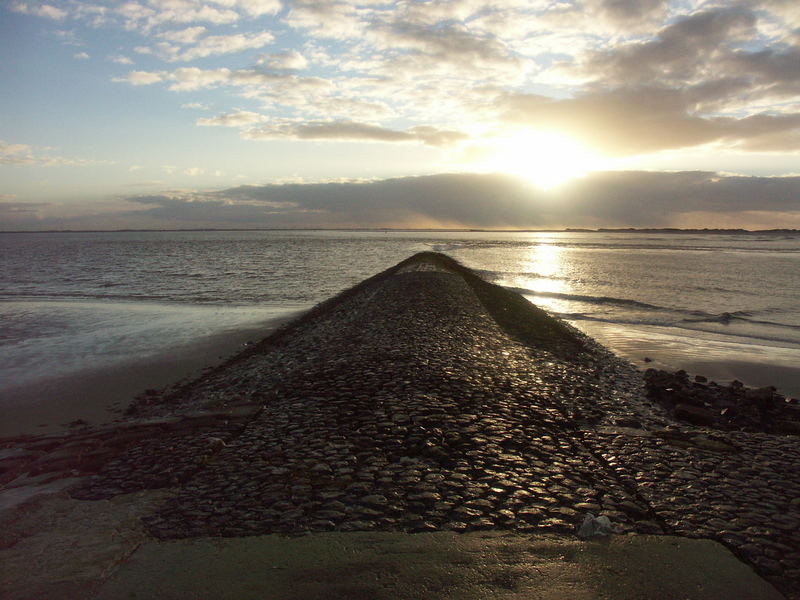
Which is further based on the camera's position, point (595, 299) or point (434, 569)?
point (595, 299)

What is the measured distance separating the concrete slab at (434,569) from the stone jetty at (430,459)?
234mm

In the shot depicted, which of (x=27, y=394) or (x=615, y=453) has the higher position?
(x=615, y=453)

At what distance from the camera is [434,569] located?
15.0 ft

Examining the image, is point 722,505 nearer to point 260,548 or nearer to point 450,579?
point 450,579

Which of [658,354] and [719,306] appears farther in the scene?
[719,306]

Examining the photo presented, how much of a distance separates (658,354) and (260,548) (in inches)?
659

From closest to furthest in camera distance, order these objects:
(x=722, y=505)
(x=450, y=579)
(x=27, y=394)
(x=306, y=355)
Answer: (x=450, y=579) → (x=722, y=505) → (x=27, y=394) → (x=306, y=355)

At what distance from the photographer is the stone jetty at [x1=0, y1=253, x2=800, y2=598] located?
215 inches

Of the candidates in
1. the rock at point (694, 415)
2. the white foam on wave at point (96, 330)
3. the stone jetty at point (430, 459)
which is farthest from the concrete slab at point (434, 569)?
the white foam on wave at point (96, 330)

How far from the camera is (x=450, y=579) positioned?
4.44 meters

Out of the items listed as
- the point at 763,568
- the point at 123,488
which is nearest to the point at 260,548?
the point at 123,488

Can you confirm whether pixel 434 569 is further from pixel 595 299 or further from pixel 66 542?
pixel 595 299

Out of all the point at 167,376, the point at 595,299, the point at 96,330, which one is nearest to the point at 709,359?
the point at 595,299

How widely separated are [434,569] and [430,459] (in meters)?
2.25
